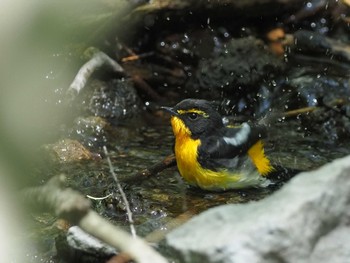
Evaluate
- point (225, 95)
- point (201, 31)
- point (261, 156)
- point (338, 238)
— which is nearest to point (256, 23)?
point (201, 31)

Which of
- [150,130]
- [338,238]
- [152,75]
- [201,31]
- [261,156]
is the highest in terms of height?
[201,31]

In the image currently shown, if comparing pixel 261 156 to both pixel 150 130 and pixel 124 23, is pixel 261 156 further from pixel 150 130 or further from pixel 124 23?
pixel 124 23

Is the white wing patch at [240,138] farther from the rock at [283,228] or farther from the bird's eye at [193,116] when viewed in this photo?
the rock at [283,228]

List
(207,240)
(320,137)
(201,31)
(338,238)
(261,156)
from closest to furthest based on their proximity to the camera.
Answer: (207,240) → (338,238) → (261,156) → (320,137) → (201,31)

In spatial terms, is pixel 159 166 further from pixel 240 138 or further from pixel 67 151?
pixel 67 151

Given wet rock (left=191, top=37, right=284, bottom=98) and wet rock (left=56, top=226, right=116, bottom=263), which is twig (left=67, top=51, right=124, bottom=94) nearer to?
wet rock (left=191, top=37, right=284, bottom=98)

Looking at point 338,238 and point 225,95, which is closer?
point 338,238

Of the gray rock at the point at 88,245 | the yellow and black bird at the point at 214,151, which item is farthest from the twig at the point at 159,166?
the gray rock at the point at 88,245
